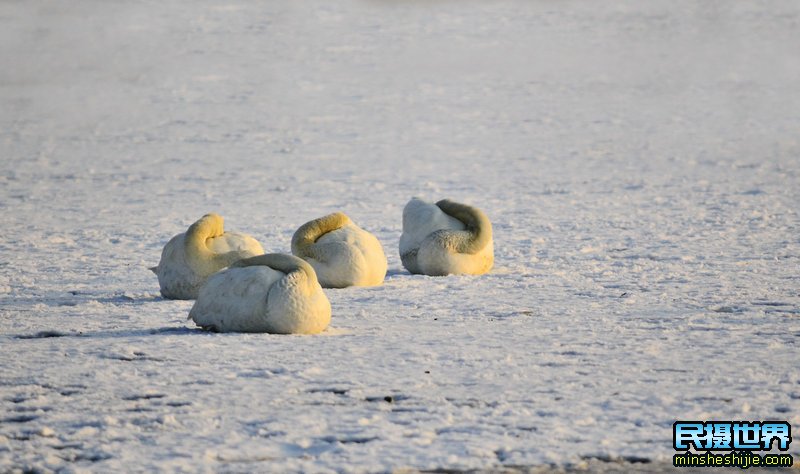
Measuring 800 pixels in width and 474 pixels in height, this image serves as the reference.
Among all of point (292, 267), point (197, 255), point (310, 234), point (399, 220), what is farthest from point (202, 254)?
point (399, 220)

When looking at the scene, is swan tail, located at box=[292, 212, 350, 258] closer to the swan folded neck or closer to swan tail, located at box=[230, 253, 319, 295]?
the swan folded neck

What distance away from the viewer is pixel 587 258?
1134cm

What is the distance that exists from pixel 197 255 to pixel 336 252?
1.14m

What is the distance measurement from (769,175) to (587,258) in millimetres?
8284

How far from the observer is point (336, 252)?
9.47 metres

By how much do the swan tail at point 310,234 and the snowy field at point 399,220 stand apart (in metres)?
0.37

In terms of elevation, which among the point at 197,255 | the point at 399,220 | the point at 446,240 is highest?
the point at 197,255

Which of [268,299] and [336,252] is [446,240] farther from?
[268,299]

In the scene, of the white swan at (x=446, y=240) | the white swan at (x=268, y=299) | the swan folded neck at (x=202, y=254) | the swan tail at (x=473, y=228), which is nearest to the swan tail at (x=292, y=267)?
the white swan at (x=268, y=299)

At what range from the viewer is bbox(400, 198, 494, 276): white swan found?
10164mm

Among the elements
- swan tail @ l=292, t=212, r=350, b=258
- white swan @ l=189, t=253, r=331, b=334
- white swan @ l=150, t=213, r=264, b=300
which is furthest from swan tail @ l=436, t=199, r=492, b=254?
white swan @ l=189, t=253, r=331, b=334

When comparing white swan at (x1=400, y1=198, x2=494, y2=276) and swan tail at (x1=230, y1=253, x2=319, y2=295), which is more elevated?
swan tail at (x1=230, y1=253, x2=319, y2=295)

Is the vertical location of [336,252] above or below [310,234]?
below

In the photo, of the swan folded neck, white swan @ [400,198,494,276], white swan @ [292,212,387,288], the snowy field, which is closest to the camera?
the snowy field
